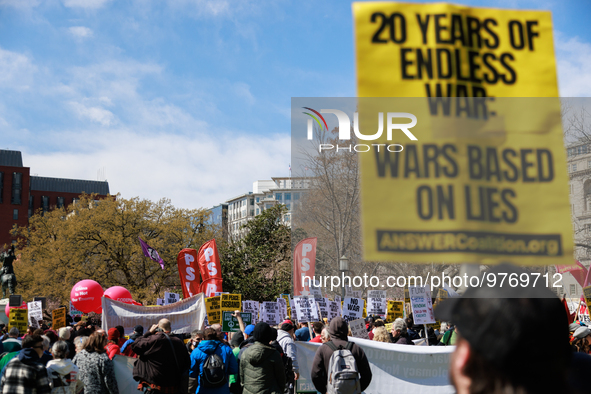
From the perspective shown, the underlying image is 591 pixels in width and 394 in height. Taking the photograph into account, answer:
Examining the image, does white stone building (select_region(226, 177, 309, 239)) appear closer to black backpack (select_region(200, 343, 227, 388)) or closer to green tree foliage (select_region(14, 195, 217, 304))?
green tree foliage (select_region(14, 195, 217, 304))

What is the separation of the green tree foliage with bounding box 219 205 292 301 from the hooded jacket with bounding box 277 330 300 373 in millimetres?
28573

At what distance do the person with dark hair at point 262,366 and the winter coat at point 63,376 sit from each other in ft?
6.86

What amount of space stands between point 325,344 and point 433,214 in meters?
3.92

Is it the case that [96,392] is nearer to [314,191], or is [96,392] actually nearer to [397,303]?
[397,303]

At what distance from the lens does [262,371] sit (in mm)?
7230

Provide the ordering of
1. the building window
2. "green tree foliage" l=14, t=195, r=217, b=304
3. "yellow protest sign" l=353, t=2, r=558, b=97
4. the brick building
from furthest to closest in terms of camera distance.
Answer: the building window, the brick building, "green tree foliage" l=14, t=195, r=217, b=304, "yellow protest sign" l=353, t=2, r=558, b=97

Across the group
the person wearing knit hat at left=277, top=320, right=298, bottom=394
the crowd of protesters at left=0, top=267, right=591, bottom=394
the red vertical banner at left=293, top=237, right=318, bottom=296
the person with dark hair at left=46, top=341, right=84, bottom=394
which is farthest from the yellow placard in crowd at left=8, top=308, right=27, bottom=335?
the person with dark hair at left=46, top=341, right=84, bottom=394

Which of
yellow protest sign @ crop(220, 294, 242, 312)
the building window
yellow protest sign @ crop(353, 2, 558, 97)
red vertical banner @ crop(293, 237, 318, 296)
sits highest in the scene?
the building window

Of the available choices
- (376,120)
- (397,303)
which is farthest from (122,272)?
(376,120)

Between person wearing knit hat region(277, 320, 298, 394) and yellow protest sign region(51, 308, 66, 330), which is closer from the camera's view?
person wearing knit hat region(277, 320, 298, 394)

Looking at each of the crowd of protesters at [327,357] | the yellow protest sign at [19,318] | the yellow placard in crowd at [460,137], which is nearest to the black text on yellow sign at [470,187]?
the yellow placard in crowd at [460,137]

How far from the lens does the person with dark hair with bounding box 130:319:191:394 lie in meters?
7.49

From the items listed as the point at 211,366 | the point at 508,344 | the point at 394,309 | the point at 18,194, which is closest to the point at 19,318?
the point at 211,366

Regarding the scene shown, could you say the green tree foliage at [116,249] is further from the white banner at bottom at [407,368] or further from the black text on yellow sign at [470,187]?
the black text on yellow sign at [470,187]
